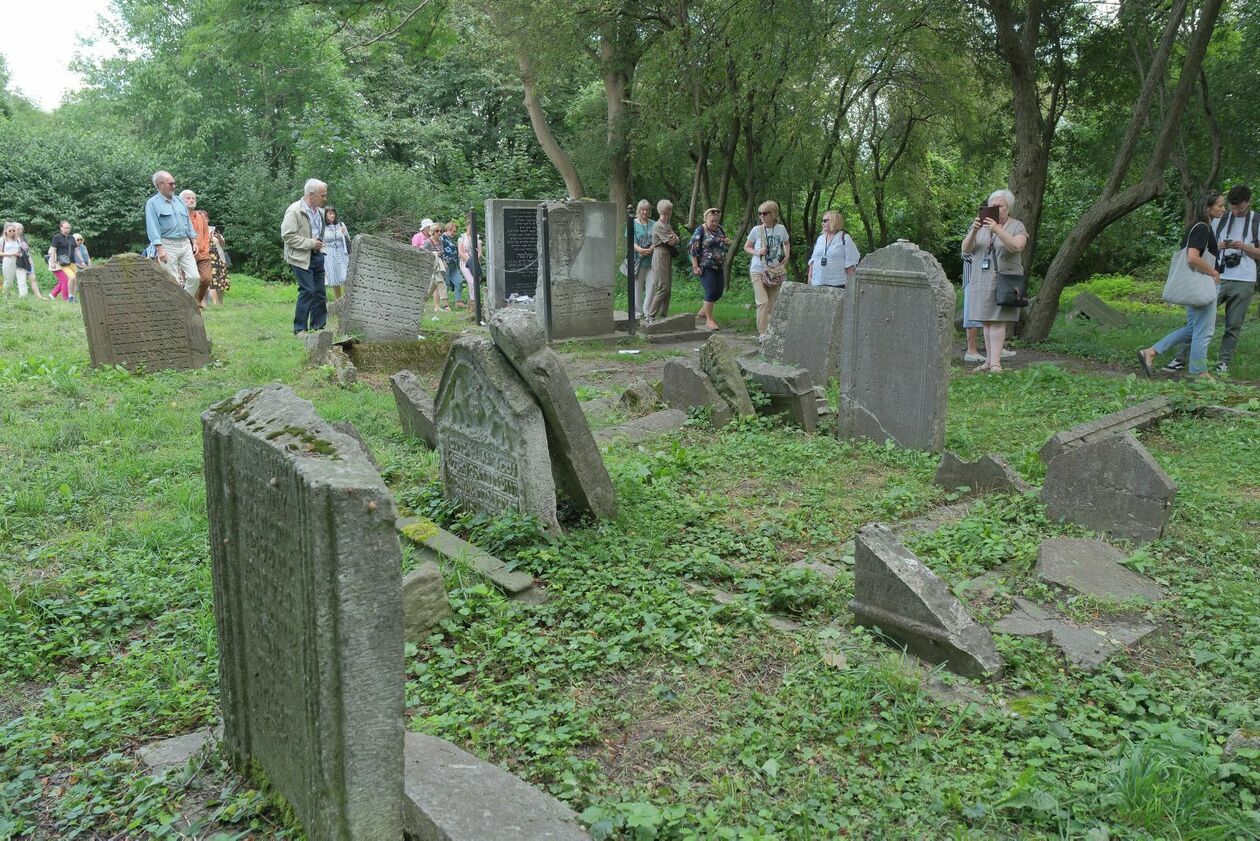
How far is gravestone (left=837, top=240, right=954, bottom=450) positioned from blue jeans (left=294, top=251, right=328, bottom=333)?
6691 millimetres

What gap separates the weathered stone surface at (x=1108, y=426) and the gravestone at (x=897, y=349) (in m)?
0.89

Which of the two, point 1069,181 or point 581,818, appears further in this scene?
→ point 1069,181

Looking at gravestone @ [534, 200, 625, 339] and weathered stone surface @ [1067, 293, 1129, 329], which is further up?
gravestone @ [534, 200, 625, 339]

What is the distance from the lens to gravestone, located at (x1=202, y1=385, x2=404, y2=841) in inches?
91.9

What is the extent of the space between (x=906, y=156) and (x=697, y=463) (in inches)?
633

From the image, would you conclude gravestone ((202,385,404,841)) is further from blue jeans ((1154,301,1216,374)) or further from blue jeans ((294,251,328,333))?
blue jeans ((1154,301,1216,374))

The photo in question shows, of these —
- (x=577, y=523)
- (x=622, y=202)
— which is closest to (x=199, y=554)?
(x=577, y=523)

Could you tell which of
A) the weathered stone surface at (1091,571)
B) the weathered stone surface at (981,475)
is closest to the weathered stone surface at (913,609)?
the weathered stone surface at (1091,571)

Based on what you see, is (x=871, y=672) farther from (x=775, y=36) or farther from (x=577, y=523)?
(x=775, y=36)

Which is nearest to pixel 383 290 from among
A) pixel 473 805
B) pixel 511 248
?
pixel 511 248

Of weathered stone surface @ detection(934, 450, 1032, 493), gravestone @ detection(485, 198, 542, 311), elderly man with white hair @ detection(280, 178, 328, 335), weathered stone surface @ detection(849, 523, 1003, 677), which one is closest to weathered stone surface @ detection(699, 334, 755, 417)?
weathered stone surface @ detection(934, 450, 1032, 493)

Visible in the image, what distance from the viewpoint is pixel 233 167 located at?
92.0ft

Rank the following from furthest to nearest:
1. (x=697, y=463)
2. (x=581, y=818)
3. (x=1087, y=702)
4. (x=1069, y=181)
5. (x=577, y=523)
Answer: (x=1069, y=181) < (x=697, y=463) < (x=577, y=523) < (x=1087, y=702) < (x=581, y=818)

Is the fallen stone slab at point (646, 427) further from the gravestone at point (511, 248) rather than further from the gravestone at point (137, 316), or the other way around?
the gravestone at point (511, 248)
